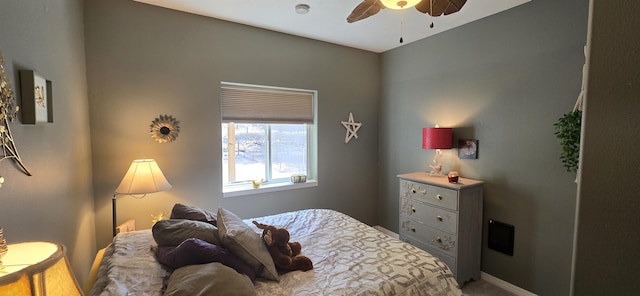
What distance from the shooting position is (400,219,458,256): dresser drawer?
8.25 feet

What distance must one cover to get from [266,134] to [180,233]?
184 cm

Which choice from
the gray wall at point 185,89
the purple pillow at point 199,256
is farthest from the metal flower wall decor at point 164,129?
the purple pillow at point 199,256

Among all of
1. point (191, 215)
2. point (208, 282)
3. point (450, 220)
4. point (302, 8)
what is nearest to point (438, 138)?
point (450, 220)

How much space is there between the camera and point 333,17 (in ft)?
8.68

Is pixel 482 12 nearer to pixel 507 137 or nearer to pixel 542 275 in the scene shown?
pixel 507 137

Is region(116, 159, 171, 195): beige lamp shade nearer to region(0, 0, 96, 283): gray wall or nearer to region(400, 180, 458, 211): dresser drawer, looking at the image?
region(0, 0, 96, 283): gray wall

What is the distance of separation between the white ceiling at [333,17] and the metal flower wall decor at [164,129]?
1.02 metres

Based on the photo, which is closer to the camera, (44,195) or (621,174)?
(621,174)

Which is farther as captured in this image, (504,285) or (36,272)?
(504,285)

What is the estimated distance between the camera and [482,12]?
8.32 ft

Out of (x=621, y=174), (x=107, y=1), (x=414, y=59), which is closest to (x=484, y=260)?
(x=414, y=59)

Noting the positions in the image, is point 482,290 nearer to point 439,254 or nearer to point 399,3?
point 439,254

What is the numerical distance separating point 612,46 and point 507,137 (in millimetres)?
2318

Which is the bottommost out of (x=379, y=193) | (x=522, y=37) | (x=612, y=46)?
(x=379, y=193)
